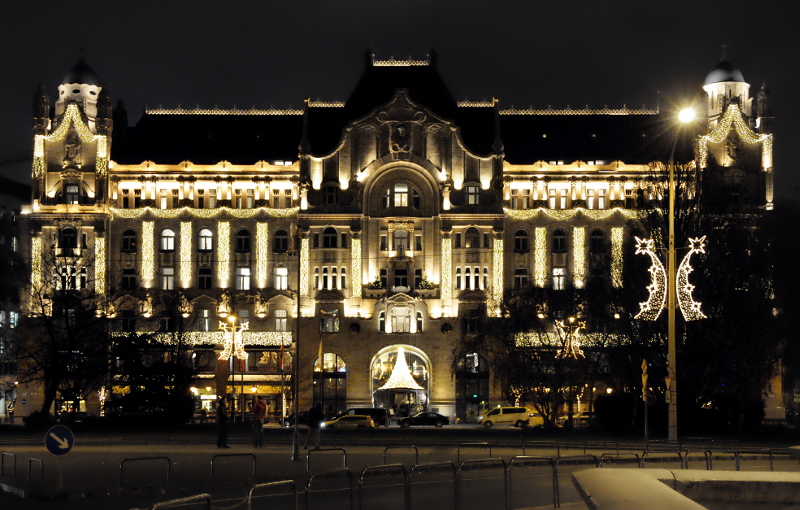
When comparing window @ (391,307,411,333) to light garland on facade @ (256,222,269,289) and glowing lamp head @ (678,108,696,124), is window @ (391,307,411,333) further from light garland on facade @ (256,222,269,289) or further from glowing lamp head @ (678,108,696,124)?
glowing lamp head @ (678,108,696,124)

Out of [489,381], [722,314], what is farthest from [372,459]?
[489,381]

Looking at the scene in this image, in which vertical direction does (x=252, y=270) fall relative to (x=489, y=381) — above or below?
above

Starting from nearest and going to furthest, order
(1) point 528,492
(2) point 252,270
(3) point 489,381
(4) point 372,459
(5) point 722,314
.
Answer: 1. (1) point 528,492
2. (4) point 372,459
3. (5) point 722,314
4. (3) point 489,381
5. (2) point 252,270

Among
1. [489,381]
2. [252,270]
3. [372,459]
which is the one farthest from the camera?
[252,270]

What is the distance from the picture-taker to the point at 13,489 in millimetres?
39312

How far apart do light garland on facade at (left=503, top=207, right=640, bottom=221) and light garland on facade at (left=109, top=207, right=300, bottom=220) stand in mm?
21139

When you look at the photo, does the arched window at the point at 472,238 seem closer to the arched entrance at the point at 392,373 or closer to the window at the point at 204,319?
the arched entrance at the point at 392,373

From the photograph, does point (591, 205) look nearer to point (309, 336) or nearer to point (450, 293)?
point (450, 293)

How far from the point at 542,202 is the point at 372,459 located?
75705 mm

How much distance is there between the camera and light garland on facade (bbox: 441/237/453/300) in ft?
399

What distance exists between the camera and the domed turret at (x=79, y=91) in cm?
12788

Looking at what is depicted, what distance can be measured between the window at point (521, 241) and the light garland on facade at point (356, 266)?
49.4 ft

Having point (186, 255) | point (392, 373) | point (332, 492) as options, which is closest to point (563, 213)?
point (392, 373)

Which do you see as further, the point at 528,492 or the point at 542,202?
the point at 542,202
